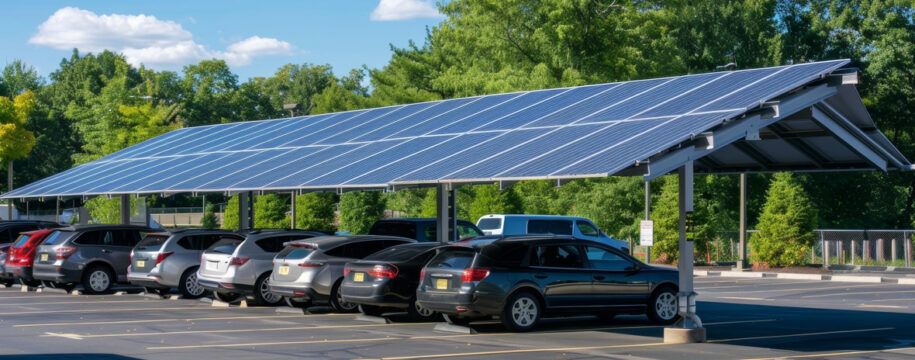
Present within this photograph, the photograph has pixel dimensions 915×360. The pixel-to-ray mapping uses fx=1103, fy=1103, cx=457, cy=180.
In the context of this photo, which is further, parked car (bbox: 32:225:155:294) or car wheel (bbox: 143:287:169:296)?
parked car (bbox: 32:225:155:294)

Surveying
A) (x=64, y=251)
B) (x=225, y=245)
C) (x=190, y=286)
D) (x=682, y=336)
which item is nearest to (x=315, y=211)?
(x=64, y=251)

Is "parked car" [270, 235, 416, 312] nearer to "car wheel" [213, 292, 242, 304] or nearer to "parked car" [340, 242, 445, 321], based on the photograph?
"parked car" [340, 242, 445, 321]

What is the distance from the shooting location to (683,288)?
56.0 feet

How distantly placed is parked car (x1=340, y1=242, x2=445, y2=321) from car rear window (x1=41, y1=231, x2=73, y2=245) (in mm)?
10634

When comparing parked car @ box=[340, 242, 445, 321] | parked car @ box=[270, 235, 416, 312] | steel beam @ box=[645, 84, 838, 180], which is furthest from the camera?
parked car @ box=[270, 235, 416, 312]

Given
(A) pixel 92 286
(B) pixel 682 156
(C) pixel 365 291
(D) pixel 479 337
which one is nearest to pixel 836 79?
(B) pixel 682 156

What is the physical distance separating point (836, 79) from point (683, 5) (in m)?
41.2

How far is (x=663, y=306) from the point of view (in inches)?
759

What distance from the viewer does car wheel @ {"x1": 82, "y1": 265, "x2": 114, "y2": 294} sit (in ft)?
88.8

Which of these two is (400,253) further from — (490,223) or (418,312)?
(490,223)

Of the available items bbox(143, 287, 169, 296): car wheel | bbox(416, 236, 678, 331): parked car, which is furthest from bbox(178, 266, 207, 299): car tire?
bbox(416, 236, 678, 331): parked car

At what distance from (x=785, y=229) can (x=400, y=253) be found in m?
25.6

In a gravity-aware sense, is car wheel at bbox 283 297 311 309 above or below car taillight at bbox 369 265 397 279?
below

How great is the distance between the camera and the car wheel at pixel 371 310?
20148 millimetres
